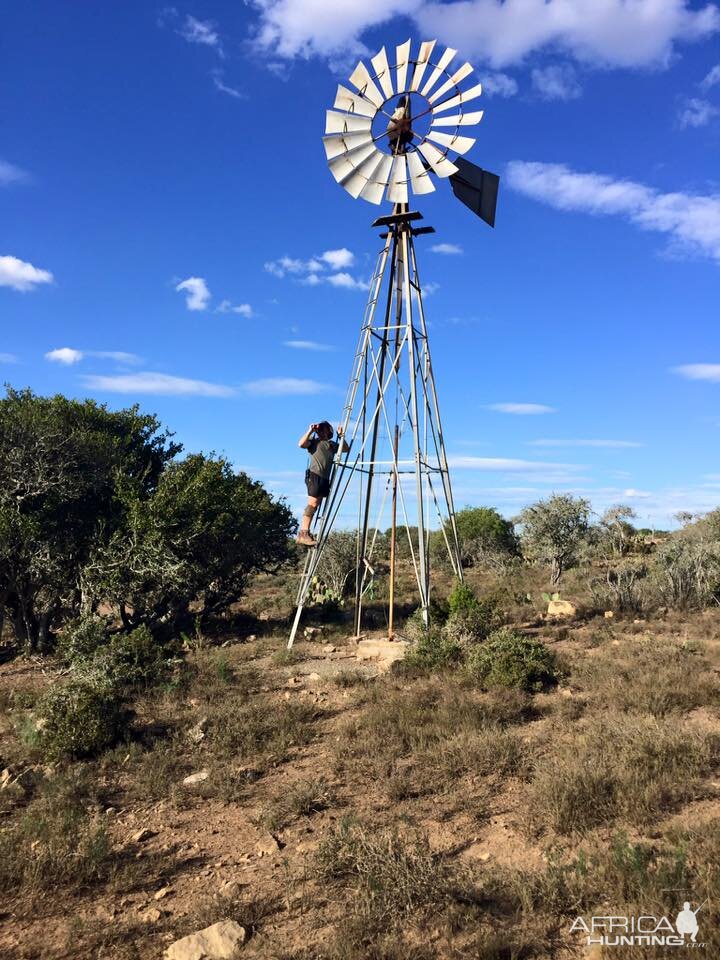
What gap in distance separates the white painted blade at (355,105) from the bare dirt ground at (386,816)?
11.6m

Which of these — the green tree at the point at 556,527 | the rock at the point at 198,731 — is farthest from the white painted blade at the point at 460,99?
the green tree at the point at 556,527

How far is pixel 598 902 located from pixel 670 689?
546 centimetres

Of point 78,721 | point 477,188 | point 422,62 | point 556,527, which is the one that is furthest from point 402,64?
point 556,527

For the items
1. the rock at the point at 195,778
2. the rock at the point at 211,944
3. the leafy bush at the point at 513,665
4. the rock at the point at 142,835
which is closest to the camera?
the rock at the point at 211,944

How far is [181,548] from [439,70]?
38.8ft

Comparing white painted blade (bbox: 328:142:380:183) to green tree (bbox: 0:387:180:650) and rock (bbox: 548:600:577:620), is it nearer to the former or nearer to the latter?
green tree (bbox: 0:387:180:650)

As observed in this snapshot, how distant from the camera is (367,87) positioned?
40.7 feet

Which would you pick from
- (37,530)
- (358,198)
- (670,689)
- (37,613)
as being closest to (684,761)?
(670,689)

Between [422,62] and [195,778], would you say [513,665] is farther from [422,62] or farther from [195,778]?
[422,62]

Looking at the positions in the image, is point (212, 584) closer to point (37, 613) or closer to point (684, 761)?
point (37, 613)

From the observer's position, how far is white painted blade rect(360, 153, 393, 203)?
12.5 metres

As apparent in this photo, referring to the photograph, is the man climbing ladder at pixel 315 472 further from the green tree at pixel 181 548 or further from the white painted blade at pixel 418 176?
the white painted blade at pixel 418 176

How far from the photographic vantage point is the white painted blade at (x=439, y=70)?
11758mm

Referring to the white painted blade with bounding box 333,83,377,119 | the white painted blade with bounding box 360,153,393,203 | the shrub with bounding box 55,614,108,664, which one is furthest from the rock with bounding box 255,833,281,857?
the white painted blade with bounding box 333,83,377,119
